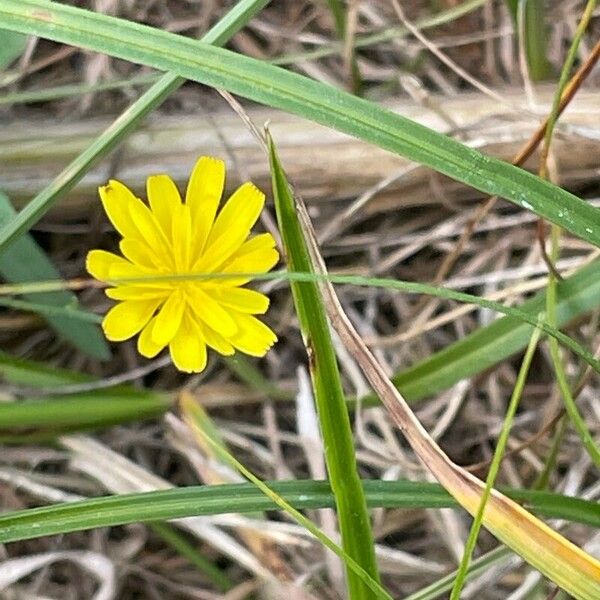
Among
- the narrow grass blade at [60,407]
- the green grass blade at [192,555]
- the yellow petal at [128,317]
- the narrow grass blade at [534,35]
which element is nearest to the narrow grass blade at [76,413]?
the narrow grass blade at [60,407]

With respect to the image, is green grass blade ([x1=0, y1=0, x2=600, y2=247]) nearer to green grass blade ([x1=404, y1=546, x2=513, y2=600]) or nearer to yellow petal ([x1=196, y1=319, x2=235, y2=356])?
yellow petal ([x1=196, y1=319, x2=235, y2=356])

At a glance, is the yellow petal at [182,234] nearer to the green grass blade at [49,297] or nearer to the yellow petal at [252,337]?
the yellow petal at [252,337]

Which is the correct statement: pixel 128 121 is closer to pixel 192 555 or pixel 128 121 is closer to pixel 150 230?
pixel 150 230

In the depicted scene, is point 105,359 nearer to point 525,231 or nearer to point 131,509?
point 131,509

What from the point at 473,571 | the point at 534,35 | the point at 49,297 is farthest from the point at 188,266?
the point at 534,35

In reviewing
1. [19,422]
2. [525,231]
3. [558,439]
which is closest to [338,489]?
[558,439]
